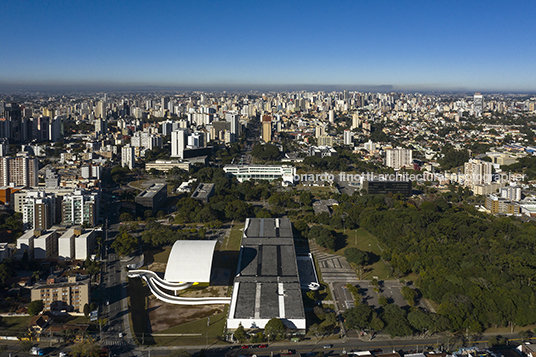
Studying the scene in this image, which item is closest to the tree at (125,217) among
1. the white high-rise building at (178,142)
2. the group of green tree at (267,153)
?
the white high-rise building at (178,142)

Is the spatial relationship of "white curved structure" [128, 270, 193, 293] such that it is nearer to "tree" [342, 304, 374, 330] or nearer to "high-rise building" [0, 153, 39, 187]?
"tree" [342, 304, 374, 330]

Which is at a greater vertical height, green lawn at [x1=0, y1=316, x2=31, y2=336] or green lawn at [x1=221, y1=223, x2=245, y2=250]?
green lawn at [x1=221, y1=223, x2=245, y2=250]

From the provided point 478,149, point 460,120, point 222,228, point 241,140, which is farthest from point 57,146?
point 460,120

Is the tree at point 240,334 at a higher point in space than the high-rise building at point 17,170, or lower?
lower

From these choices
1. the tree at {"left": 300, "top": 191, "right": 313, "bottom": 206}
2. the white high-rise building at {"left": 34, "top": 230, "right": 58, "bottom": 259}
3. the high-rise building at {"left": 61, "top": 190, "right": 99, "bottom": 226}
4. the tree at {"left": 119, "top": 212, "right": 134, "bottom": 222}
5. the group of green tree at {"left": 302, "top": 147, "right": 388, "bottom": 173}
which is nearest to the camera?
the white high-rise building at {"left": 34, "top": 230, "right": 58, "bottom": 259}

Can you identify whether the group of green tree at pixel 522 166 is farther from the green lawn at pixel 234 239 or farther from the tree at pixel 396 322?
the tree at pixel 396 322

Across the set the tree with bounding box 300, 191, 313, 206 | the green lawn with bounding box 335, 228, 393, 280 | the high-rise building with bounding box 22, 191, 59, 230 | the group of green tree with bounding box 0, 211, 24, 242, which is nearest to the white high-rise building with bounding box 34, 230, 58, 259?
the group of green tree with bounding box 0, 211, 24, 242
